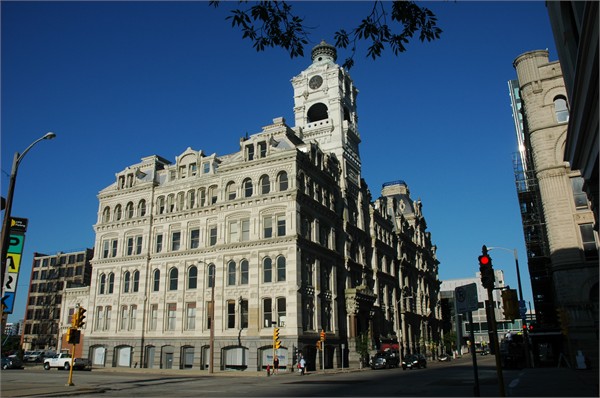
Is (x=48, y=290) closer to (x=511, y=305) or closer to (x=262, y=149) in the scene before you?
(x=262, y=149)

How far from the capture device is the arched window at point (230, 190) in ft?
166

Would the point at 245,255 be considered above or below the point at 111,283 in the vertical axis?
above

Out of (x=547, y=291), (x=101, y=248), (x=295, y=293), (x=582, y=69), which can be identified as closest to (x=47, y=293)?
(x=101, y=248)

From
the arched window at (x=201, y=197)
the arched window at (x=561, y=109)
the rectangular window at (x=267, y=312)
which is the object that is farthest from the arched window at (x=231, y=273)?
the arched window at (x=561, y=109)

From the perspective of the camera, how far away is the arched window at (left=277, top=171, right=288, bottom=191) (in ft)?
157

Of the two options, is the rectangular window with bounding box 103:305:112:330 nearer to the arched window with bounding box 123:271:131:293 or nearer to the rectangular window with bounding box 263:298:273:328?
the arched window with bounding box 123:271:131:293

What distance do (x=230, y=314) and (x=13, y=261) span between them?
92.7ft

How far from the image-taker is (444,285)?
175 m

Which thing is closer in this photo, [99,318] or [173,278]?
[173,278]

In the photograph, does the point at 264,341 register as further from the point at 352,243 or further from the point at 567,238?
the point at 567,238

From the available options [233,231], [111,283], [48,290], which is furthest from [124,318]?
[48,290]

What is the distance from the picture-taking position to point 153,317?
171ft

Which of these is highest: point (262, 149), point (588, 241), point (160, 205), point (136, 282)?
point (262, 149)

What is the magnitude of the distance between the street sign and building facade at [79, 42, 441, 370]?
1125 inches
